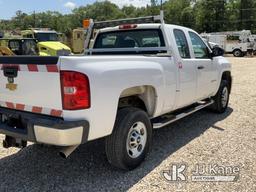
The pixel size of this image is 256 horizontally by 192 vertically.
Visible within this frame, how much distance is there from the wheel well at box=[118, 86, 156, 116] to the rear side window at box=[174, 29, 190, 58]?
120 centimetres

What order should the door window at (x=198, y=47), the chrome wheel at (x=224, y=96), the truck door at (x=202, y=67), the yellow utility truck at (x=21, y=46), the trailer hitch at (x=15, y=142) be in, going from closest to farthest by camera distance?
the trailer hitch at (x=15, y=142)
the truck door at (x=202, y=67)
the door window at (x=198, y=47)
the chrome wheel at (x=224, y=96)
the yellow utility truck at (x=21, y=46)

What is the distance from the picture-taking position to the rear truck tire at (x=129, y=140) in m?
4.48

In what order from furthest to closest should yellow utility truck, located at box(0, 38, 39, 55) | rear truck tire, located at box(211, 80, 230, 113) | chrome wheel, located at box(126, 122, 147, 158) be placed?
yellow utility truck, located at box(0, 38, 39, 55)
rear truck tire, located at box(211, 80, 230, 113)
chrome wheel, located at box(126, 122, 147, 158)

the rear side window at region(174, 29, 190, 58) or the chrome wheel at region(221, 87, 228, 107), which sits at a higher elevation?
the rear side window at region(174, 29, 190, 58)

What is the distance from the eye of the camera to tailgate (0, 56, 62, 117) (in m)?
3.88

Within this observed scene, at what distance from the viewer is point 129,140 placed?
4.70 meters

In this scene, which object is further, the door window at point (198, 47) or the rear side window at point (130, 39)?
the door window at point (198, 47)

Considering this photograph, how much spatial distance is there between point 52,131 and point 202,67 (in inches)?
143

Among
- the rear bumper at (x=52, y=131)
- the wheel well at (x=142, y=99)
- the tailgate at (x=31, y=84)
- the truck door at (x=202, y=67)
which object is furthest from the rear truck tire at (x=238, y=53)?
the rear bumper at (x=52, y=131)

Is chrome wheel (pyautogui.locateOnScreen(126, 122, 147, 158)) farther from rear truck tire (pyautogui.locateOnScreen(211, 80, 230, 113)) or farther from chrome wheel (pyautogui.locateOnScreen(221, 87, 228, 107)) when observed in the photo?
chrome wheel (pyautogui.locateOnScreen(221, 87, 228, 107))

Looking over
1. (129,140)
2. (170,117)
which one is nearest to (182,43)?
(170,117)

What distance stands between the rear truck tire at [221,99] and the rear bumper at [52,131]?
468 centimetres


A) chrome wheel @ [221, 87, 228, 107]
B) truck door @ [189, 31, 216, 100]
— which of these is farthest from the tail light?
→ chrome wheel @ [221, 87, 228, 107]

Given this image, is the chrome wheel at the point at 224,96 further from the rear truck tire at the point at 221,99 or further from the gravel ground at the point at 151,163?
the gravel ground at the point at 151,163
